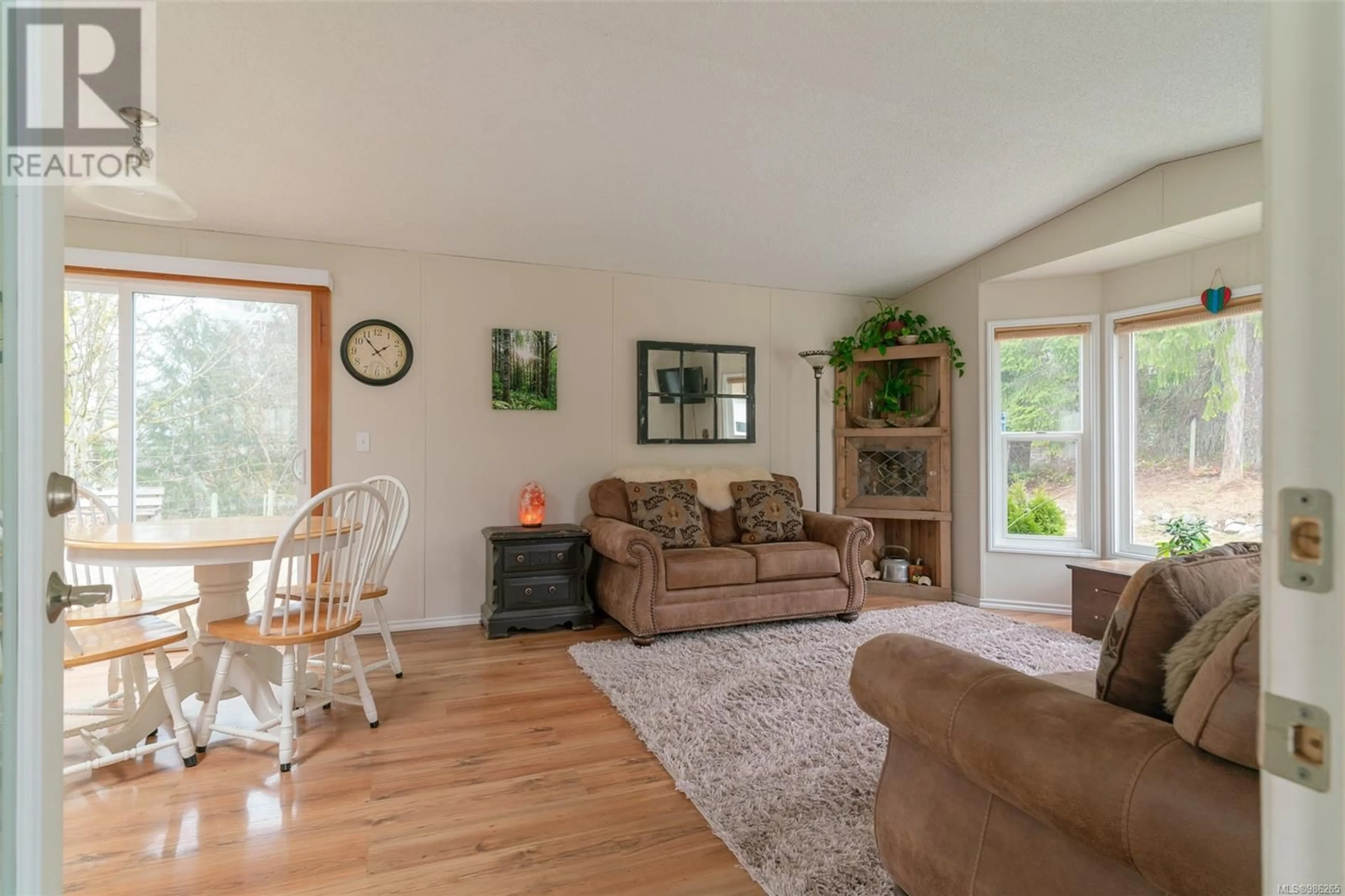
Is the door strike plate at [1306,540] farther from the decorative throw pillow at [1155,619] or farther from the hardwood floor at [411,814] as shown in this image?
the hardwood floor at [411,814]

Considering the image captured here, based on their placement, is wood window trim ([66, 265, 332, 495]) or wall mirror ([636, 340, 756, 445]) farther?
wall mirror ([636, 340, 756, 445])

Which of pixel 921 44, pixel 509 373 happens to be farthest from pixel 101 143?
pixel 921 44

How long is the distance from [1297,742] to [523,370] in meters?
4.04

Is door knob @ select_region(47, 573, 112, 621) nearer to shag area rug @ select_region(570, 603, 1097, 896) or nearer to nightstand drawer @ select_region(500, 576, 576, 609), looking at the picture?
shag area rug @ select_region(570, 603, 1097, 896)

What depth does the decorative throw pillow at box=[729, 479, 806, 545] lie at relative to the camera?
4238 mm

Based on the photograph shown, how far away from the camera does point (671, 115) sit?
2.77 metres

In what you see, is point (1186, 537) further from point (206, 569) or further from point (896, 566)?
point (206, 569)

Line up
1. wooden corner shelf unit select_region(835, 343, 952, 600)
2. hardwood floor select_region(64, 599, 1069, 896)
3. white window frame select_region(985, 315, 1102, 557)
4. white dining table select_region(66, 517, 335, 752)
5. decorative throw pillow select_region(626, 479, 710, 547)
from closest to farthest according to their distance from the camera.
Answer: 1. hardwood floor select_region(64, 599, 1069, 896)
2. white dining table select_region(66, 517, 335, 752)
3. decorative throw pillow select_region(626, 479, 710, 547)
4. white window frame select_region(985, 315, 1102, 557)
5. wooden corner shelf unit select_region(835, 343, 952, 600)

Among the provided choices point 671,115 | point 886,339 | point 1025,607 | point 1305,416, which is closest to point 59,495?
point 1305,416

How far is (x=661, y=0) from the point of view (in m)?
2.13

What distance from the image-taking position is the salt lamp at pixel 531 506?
13.2 ft

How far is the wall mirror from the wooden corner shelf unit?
857 millimetres

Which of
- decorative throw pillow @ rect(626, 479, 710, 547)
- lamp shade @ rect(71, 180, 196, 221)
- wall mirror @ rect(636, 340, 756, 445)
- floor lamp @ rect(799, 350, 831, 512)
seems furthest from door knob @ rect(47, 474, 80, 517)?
floor lamp @ rect(799, 350, 831, 512)

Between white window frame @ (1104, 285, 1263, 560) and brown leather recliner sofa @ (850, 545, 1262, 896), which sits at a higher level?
white window frame @ (1104, 285, 1263, 560)
